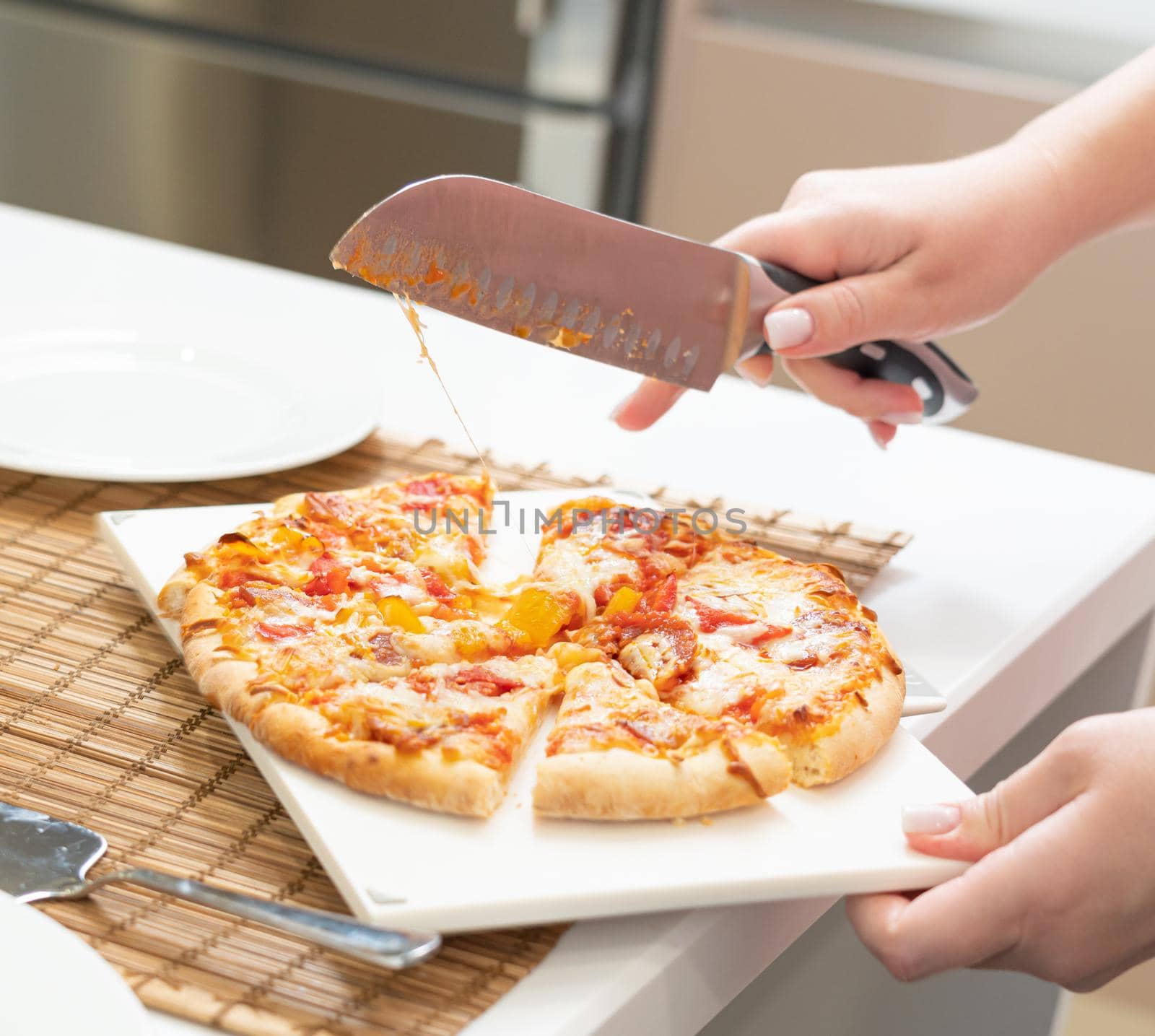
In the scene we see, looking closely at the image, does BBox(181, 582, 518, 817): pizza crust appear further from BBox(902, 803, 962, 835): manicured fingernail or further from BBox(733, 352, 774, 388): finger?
BBox(733, 352, 774, 388): finger

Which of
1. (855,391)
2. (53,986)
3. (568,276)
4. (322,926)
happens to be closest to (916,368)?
(855,391)

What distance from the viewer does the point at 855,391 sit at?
1455 millimetres

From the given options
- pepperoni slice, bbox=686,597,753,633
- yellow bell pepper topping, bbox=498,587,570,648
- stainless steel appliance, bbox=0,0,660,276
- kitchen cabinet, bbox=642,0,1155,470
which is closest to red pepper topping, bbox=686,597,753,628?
pepperoni slice, bbox=686,597,753,633

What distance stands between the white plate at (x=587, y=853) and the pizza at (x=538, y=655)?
14mm

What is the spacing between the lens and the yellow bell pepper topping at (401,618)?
1.05m

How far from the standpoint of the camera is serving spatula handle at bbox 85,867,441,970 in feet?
2.47

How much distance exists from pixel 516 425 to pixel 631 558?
456 millimetres

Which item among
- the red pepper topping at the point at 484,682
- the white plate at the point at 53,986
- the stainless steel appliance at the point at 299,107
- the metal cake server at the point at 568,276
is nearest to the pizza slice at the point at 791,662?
the red pepper topping at the point at 484,682

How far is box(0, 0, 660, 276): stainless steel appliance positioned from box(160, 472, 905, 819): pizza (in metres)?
2.28

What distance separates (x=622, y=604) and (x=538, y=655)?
0.09 metres

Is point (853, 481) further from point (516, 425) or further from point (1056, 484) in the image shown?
point (516, 425)

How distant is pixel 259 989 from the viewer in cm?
77

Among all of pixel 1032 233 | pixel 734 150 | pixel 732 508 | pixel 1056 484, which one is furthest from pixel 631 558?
pixel 734 150

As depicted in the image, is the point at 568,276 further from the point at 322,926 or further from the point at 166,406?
the point at 322,926
